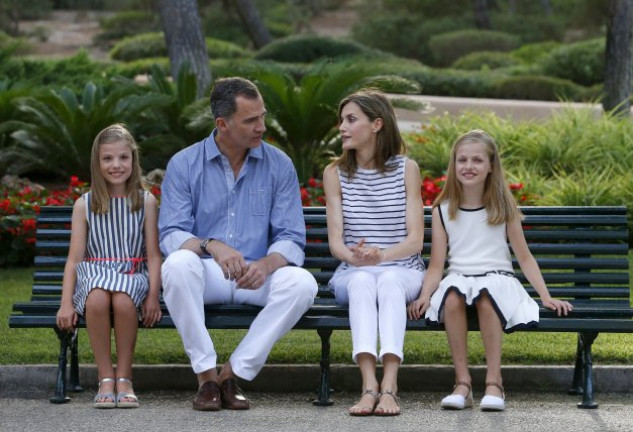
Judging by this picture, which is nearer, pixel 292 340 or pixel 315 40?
pixel 292 340

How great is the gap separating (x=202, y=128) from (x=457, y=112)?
515cm

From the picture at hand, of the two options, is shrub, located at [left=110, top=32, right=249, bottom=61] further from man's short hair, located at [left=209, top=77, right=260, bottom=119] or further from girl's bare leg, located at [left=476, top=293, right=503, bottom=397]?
girl's bare leg, located at [left=476, top=293, right=503, bottom=397]

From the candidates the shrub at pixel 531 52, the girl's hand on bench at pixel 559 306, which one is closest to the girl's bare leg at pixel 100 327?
the girl's hand on bench at pixel 559 306

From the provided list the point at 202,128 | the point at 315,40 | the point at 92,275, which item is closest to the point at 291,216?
the point at 92,275

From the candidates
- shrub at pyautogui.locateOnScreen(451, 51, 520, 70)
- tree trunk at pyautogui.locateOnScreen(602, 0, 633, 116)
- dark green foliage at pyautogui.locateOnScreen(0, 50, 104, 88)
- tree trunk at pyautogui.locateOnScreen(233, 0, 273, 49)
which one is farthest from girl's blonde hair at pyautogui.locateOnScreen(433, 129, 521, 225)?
tree trunk at pyautogui.locateOnScreen(233, 0, 273, 49)

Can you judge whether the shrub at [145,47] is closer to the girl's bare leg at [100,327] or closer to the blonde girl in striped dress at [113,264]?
the blonde girl in striped dress at [113,264]

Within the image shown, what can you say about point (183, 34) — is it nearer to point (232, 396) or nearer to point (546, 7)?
point (232, 396)

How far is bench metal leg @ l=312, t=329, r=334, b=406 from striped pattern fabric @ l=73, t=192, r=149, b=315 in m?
0.87

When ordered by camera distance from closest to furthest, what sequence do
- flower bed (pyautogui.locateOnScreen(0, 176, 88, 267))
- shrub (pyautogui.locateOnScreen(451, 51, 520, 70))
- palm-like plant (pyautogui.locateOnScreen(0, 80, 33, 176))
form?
flower bed (pyautogui.locateOnScreen(0, 176, 88, 267)) < palm-like plant (pyautogui.locateOnScreen(0, 80, 33, 176)) < shrub (pyautogui.locateOnScreen(451, 51, 520, 70))

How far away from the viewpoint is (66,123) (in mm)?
11570

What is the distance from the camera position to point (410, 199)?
234 inches

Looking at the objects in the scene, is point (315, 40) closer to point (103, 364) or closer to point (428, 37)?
point (428, 37)

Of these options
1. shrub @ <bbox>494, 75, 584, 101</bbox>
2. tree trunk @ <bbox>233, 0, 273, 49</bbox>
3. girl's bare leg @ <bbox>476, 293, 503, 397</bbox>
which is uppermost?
tree trunk @ <bbox>233, 0, 273, 49</bbox>

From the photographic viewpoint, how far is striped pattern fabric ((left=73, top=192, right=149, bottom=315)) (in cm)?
574
